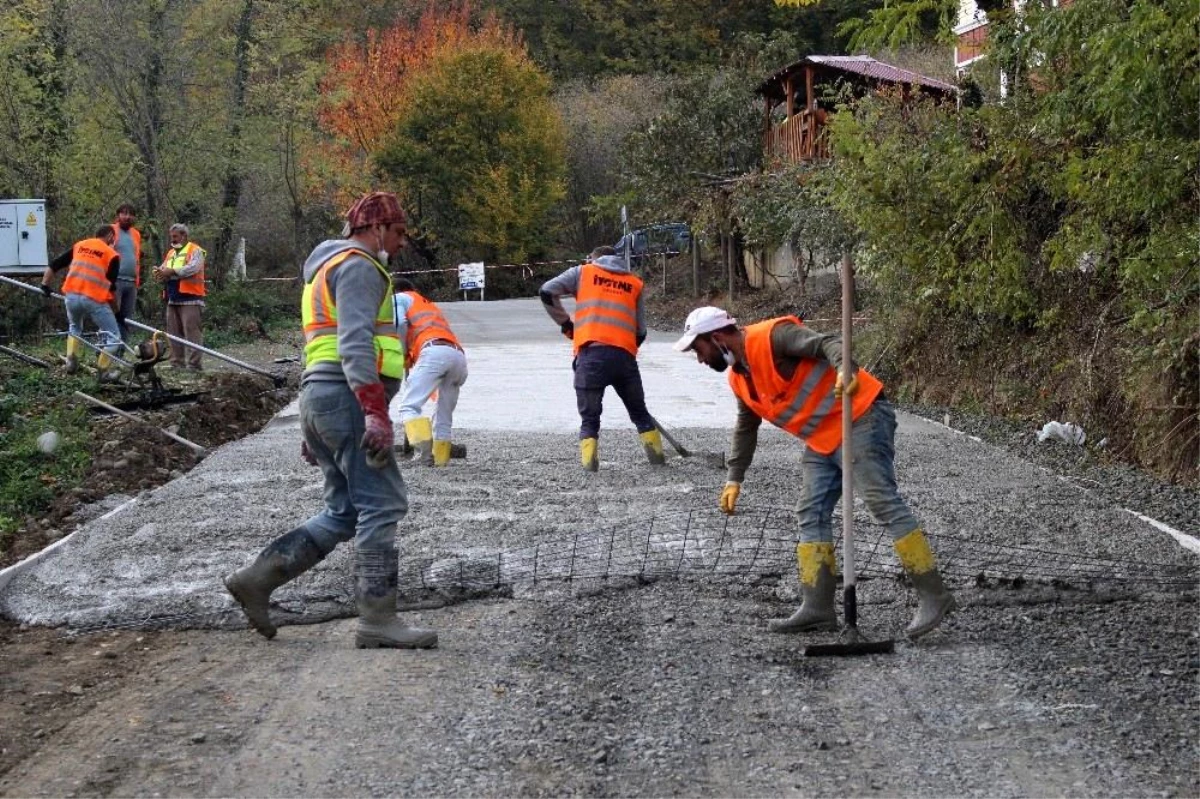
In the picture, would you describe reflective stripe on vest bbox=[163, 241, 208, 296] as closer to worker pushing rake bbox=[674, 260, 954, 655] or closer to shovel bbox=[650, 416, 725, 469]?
shovel bbox=[650, 416, 725, 469]

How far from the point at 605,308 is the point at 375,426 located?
5194 millimetres

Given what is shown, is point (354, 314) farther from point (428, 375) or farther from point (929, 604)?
point (428, 375)

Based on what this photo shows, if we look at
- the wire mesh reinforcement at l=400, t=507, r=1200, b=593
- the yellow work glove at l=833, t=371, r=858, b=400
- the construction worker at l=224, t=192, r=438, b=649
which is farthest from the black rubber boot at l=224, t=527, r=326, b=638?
the yellow work glove at l=833, t=371, r=858, b=400

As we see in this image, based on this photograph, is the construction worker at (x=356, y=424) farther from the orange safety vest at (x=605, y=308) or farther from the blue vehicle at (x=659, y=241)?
the blue vehicle at (x=659, y=241)

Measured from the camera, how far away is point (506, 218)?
43.5m

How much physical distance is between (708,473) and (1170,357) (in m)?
3.33

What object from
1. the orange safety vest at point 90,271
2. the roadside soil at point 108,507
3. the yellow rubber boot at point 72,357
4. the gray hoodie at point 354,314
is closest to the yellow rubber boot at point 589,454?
the roadside soil at point 108,507

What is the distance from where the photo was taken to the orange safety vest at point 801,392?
20.6ft

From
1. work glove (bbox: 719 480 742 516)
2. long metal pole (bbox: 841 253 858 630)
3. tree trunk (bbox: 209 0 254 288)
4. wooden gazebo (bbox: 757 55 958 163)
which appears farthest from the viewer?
tree trunk (bbox: 209 0 254 288)

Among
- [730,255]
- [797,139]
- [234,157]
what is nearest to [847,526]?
[234,157]

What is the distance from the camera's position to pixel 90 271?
1661cm

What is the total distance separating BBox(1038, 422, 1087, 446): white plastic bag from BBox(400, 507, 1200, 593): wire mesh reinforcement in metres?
4.60

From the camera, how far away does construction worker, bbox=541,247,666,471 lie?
10953mm

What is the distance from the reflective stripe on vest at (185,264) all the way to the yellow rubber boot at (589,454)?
8.89 meters
